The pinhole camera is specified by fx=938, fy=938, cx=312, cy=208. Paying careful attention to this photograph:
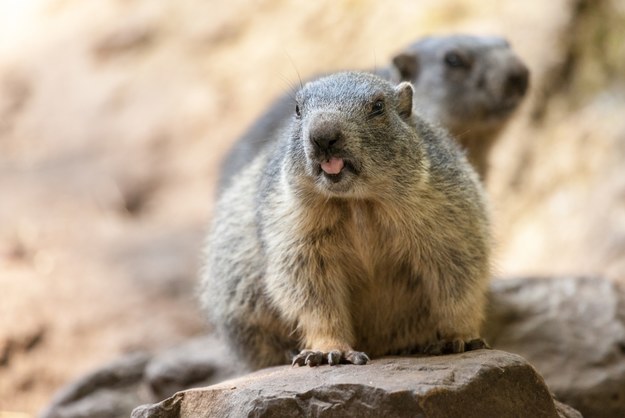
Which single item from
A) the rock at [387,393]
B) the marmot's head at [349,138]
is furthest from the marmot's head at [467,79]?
the rock at [387,393]

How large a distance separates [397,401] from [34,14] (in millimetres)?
10228

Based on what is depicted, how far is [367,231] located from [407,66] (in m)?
4.10

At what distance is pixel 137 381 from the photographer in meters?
7.68

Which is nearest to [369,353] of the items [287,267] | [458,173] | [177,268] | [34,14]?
[287,267]

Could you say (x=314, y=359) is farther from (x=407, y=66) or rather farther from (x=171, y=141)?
(x=171, y=141)

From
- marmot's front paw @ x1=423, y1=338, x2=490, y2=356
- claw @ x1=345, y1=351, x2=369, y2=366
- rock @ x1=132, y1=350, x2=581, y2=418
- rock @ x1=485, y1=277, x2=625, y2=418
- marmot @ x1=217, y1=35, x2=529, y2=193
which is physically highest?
marmot @ x1=217, y1=35, x2=529, y2=193

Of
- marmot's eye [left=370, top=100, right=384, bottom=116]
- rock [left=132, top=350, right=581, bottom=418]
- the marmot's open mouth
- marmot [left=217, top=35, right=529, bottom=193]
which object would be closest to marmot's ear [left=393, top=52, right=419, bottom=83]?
marmot [left=217, top=35, right=529, bottom=193]

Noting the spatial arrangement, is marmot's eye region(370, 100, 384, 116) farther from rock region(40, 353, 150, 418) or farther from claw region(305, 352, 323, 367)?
rock region(40, 353, 150, 418)

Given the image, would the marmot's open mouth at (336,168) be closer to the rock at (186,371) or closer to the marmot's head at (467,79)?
the rock at (186,371)

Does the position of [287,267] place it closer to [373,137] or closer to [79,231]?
[373,137]

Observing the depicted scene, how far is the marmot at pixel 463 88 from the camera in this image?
859 cm

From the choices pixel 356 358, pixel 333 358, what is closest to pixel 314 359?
pixel 333 358

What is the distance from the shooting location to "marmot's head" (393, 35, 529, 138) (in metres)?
8.58

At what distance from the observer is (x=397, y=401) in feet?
13.8
